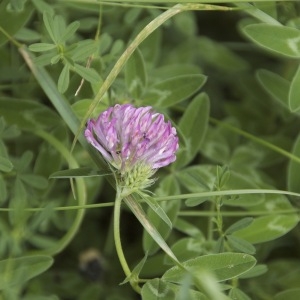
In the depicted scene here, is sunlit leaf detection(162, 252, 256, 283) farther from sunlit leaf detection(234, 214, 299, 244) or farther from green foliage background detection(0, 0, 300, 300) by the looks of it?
sunlit leaf detection(234, 214, 299, 244)

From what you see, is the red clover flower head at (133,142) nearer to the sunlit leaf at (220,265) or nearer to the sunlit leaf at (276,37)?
the sunlit leaf at (220,265)

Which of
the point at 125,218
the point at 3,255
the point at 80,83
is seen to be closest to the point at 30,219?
the point at 3,255

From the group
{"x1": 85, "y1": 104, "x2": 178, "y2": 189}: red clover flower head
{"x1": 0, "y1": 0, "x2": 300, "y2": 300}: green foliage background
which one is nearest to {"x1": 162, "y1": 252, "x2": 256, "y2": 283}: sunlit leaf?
{"x1": 0, "y1": 0, "x2": 300, "y2": 300}: green foliage background

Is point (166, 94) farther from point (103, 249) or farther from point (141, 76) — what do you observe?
point (103, 249)

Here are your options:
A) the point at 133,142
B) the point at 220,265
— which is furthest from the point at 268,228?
the point at 133,142

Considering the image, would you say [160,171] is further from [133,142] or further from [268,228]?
[133,142]

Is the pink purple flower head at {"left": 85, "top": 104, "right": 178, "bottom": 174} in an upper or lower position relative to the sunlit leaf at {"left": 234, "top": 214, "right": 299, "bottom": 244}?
upper
